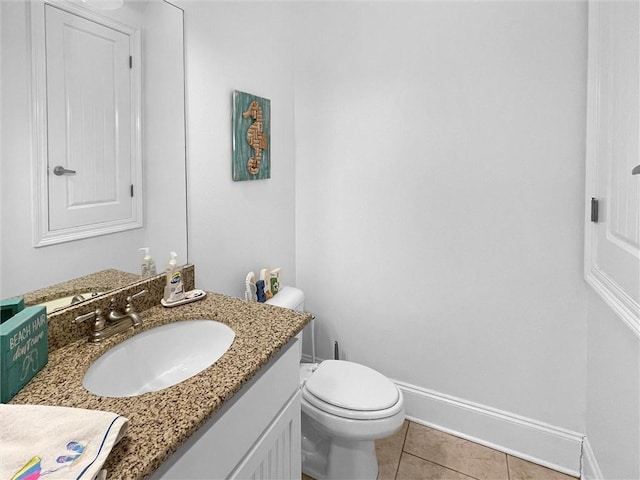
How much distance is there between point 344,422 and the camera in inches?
60.0

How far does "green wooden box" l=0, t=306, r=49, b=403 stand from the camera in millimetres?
791

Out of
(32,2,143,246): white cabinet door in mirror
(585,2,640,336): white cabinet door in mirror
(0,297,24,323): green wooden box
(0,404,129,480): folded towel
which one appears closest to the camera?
(0,404,129,480): folded towel

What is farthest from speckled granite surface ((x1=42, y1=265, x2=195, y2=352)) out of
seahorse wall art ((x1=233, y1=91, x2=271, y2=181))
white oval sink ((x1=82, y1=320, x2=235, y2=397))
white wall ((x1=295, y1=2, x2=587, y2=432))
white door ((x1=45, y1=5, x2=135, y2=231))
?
white wall ((x1=295, y1=2, x2=587, y2=432))

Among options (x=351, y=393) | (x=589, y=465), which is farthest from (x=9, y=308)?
(x=589, y=465)

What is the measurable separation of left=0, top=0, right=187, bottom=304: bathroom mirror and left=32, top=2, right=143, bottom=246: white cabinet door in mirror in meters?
0.02

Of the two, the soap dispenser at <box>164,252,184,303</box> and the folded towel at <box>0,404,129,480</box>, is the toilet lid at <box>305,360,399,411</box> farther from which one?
the folded towel at <box>0,404,129,480</box>

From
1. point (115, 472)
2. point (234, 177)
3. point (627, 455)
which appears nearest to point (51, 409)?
point (115, 472)

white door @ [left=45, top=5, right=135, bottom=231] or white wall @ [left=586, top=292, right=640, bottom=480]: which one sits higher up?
white door @ [left=45, top=5, right=135, bottom=231]

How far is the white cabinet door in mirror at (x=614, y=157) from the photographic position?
115cm

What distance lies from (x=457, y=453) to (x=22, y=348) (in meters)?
1.88

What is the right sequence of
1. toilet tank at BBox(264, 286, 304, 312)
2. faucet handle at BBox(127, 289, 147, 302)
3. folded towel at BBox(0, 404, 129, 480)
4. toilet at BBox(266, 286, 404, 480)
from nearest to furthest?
folded towel at BBox(0, 404, 129, 480)
faucet handle at BBox(127, 289, 147, 302)
toilet at BBox(266, 286, 404, 480)
toilet tank at BBox(264, 286, 304, 312)

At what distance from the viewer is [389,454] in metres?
1.89

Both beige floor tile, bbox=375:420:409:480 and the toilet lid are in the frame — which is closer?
the toilet lid

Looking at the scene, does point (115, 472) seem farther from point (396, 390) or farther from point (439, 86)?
point (439, 86)
